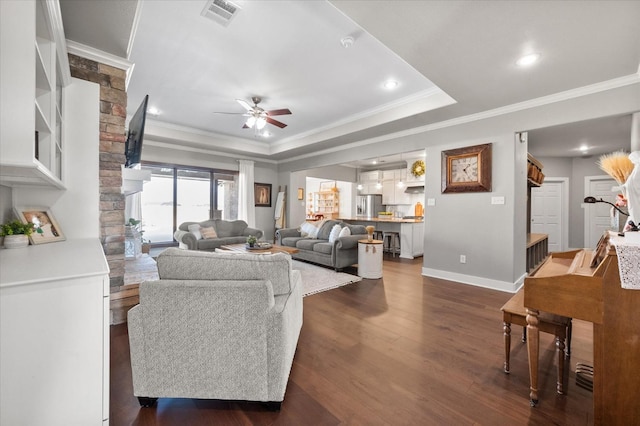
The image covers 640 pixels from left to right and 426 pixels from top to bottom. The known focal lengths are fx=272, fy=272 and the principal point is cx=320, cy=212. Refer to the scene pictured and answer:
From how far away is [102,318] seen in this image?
3.52 ft

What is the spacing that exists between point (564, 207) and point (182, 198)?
9361 millimetres

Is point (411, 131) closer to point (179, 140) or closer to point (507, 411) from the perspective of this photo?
point (507, 411)

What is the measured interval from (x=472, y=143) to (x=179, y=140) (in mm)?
5466

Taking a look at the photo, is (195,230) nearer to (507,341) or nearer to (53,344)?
(53,344)

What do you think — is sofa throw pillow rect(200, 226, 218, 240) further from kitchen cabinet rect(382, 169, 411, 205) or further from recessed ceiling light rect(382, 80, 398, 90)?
kitchen cabinet rect(382, 169, 411, 205)

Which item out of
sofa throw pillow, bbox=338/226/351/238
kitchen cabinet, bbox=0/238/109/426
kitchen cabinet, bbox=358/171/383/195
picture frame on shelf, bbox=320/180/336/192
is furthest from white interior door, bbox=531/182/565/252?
kitchen cabinet, bbox=0/238/109/426

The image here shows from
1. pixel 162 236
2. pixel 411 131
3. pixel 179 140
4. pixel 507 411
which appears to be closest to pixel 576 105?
pixel 411 131

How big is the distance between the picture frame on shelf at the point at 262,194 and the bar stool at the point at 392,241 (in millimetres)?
3339

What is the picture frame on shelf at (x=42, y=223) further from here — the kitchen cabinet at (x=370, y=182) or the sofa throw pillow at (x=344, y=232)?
the kitchen cabinet at (x=370, y=182)

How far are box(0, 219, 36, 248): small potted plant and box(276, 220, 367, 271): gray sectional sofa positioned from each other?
3679mm

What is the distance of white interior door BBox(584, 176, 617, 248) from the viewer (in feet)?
20.0

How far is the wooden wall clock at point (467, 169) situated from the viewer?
396 cm

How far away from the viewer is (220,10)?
2.24 m

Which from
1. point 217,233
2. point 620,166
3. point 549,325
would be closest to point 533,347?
point 549,325
